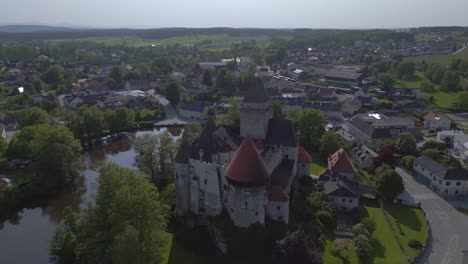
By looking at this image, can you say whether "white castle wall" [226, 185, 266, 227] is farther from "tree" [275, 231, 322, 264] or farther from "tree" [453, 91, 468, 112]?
"tree" [453, 91, 468, 112]

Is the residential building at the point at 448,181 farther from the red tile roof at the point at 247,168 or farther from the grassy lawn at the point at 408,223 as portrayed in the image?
the red tile roof at the point at 247,168

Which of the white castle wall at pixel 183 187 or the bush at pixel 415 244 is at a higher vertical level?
the white castle wall at pixel 183 187

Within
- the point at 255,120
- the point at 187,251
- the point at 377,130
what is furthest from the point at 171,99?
the point at 187,251

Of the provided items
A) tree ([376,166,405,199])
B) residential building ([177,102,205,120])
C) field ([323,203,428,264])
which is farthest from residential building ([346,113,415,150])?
residential building ([177,102,205,120])

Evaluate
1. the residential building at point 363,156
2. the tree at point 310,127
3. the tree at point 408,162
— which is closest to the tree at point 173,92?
the tree at point 310,127

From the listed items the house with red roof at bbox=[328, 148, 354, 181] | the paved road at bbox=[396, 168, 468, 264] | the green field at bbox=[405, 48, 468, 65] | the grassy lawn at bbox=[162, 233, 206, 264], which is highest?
the green field at bbox=[405, 48, 468, 65]

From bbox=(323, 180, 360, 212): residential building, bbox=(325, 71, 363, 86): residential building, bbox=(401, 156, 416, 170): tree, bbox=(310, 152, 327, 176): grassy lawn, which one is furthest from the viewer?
bbox=(325, 71, 363, 86): residential building

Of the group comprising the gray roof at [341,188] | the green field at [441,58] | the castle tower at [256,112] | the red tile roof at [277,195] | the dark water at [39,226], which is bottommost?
the dark water at [39,226]
